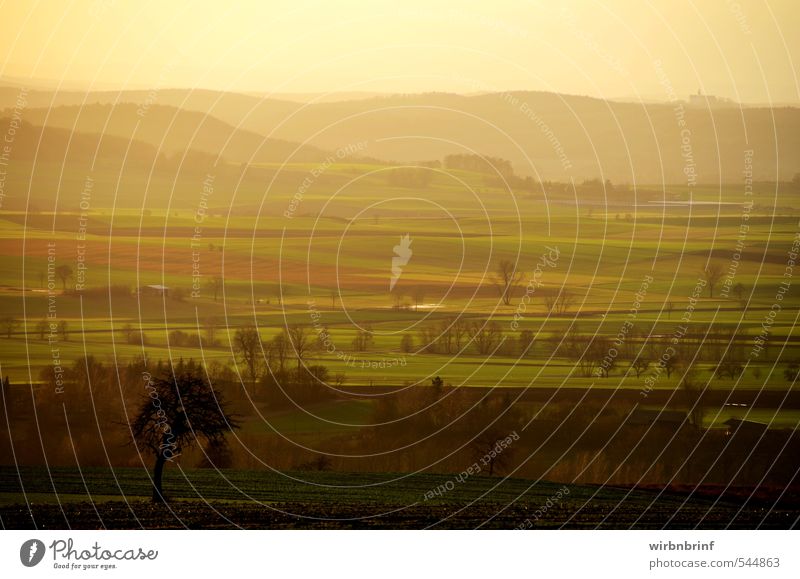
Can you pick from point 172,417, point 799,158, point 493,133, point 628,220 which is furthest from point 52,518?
point 799,158

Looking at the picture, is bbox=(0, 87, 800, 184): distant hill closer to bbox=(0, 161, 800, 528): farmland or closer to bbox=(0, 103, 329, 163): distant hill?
bbox=(0, 103, 329, 163): distant hill

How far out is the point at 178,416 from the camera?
34.6 ft

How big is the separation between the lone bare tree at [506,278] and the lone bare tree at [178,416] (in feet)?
9.87

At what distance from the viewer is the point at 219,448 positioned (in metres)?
10.7

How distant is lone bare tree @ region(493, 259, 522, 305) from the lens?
11.2 m

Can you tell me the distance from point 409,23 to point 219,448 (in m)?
4.71

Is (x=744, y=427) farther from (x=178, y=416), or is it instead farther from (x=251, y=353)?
(x=178, y=416)

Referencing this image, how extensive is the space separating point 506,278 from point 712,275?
85.7 inches

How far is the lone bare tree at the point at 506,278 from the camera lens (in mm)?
11203

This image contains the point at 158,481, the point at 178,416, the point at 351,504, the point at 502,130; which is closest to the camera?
the point at 158,481

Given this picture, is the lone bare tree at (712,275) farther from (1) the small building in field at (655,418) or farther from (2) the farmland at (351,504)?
(2) the farmland at (351,504)

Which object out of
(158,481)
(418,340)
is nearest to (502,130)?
(418,340)

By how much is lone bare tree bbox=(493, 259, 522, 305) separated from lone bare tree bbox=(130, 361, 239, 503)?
9.87 ft
